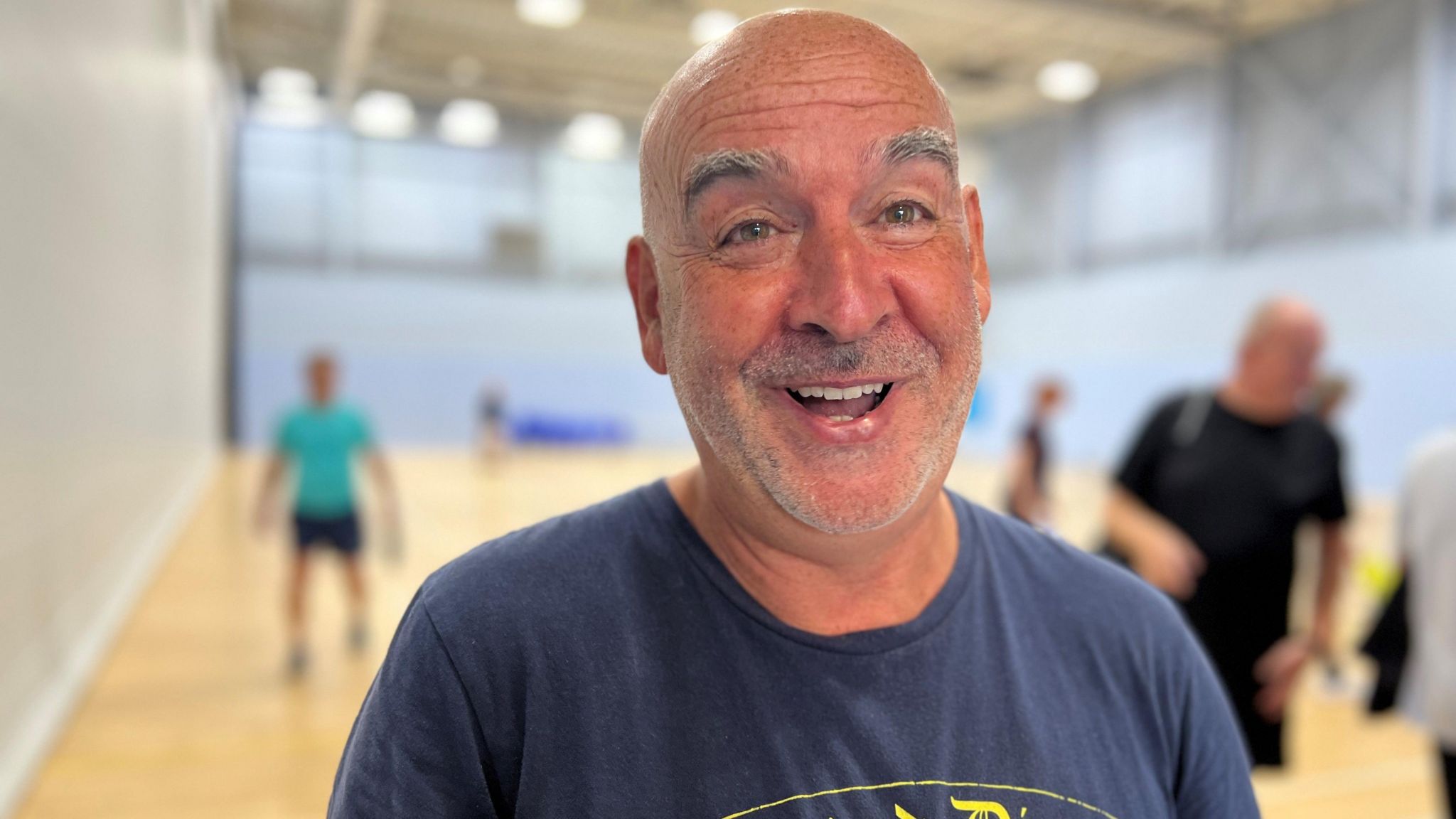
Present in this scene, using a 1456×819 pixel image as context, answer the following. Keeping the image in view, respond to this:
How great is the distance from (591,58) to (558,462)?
719 cm

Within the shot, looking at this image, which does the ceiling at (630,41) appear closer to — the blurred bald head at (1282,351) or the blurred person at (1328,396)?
the blurred person at (1328,396)

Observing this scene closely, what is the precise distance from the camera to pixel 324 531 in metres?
6.14

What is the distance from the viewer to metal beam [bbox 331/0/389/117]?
13898 millimetres

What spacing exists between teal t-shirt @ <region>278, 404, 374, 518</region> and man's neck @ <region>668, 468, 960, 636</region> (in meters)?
5.41

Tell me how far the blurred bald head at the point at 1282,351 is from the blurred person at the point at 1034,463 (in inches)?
168

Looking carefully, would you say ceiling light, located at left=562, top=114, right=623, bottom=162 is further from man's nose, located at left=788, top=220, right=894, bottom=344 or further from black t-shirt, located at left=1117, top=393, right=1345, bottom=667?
man's nose, located at left=788, top=220, right=894, bottom=344

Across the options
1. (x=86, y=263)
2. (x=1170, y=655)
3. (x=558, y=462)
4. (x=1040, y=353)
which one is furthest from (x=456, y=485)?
(x=1170, y=655)

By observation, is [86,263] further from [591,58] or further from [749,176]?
[591,58]

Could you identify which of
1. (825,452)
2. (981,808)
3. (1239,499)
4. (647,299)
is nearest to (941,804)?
(981,808)

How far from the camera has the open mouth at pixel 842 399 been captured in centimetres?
106

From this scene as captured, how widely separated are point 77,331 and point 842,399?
16.4 feet

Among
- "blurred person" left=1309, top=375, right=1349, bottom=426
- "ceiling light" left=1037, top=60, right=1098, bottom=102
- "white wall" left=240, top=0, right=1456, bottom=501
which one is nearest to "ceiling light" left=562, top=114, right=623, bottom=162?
"ceiling light" left=1037, top=60, right=1098, bottom=102

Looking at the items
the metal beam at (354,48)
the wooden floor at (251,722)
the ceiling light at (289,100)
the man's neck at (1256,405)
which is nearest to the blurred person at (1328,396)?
the wooden floor at (251,722)

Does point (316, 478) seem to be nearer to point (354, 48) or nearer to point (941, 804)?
point (941, 804)
